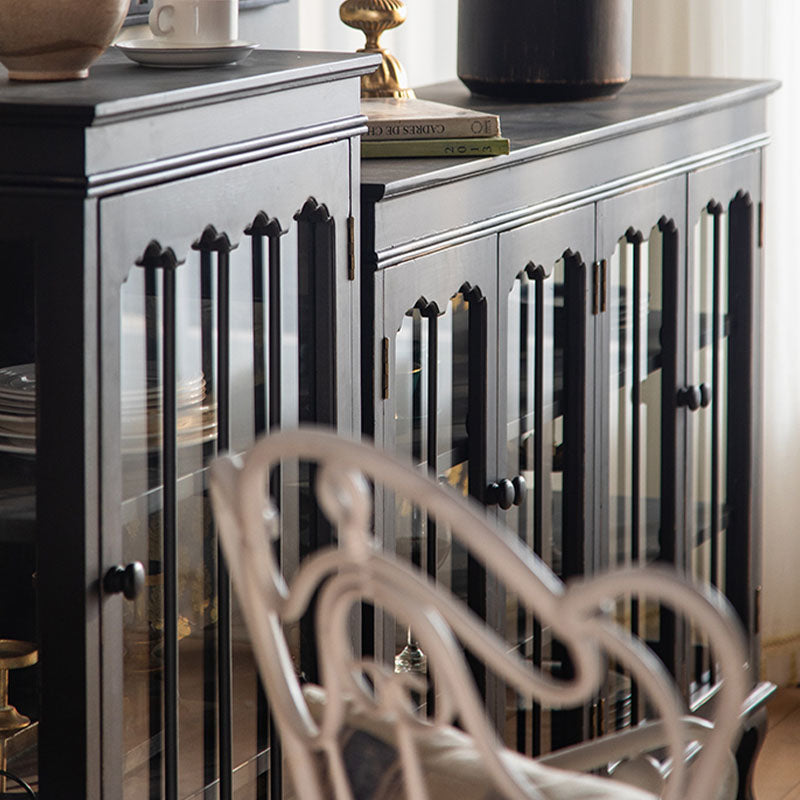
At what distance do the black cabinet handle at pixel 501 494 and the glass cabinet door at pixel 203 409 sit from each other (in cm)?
31

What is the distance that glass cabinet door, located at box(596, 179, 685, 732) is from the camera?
187 centimetres

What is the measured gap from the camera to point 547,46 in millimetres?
1973

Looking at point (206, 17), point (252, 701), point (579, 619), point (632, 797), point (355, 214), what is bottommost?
point (252, 701)

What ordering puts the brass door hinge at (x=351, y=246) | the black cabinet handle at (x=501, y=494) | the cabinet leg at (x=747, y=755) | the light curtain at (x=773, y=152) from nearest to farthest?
the brass door hinge at (x=351, y=246) < the black cabinet handle at (x=501, y=494) < the cabinet leg at (x=747, y=755) < the light curtain at (x=773, y=152)

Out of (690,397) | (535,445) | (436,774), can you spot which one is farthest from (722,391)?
(436,774)

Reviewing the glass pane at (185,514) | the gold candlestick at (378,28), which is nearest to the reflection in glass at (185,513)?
the glass pane at (185,514)

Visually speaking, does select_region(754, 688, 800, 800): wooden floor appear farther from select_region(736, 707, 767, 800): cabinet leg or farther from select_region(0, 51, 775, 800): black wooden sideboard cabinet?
select_region(0, 51, 775, 800): black wooden sideboard cabinet

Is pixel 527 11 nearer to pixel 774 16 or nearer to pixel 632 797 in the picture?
pixel 774 16

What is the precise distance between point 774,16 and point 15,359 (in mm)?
2027

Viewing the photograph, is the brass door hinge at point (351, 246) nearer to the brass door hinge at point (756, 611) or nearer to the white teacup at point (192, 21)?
the white teacup at point (192, 21)

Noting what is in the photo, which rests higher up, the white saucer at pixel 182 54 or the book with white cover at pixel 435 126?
the white saucer at pixel 182 54

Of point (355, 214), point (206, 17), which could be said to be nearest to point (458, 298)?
point (355, 214)

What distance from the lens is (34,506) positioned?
106 centimetres

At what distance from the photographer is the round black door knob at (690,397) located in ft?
6.74
